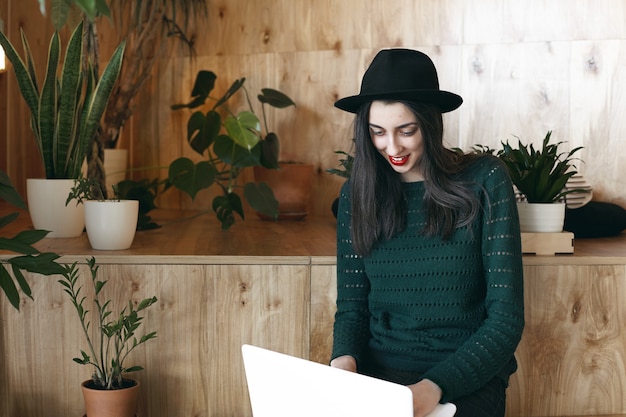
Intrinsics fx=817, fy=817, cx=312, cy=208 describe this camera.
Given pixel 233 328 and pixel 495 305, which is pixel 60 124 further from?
pixel 495 305

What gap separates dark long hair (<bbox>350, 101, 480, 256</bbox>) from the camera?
1874mm

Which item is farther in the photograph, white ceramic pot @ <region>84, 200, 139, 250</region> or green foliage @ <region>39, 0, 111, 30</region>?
white ceramic pot @ <region>84, 200, 139, 250</region>

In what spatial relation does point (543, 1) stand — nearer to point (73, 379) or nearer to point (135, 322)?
point (135, 322)

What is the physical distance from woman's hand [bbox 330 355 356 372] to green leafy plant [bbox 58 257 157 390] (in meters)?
0.67

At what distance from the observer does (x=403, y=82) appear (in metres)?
1.84

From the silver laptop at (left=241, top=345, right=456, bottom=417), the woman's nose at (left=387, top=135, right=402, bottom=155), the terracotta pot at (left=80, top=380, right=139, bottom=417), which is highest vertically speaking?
the woman's nose at (left=387, top=135, right=402, bottom=155)

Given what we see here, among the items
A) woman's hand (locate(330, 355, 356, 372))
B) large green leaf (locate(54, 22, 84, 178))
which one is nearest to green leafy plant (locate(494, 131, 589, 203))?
woman's hand (locate(330, 355, 356, 372))

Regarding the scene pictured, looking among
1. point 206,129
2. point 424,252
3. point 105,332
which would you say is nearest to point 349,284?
point 424,252

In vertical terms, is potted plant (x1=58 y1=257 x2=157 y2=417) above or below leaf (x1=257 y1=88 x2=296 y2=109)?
below

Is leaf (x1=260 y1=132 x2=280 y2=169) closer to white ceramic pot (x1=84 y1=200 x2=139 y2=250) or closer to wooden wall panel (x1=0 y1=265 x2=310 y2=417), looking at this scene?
white ceramic pot (x1=84 y1=200 x2=139 y2=250)

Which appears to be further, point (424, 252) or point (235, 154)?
point (235, 154)

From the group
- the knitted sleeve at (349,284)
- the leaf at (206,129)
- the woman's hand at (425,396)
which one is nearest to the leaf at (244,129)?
the leaf at (206,129)

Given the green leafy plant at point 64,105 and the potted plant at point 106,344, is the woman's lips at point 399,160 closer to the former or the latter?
the potted plant at point 106,344

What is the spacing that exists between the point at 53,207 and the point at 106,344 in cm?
63
